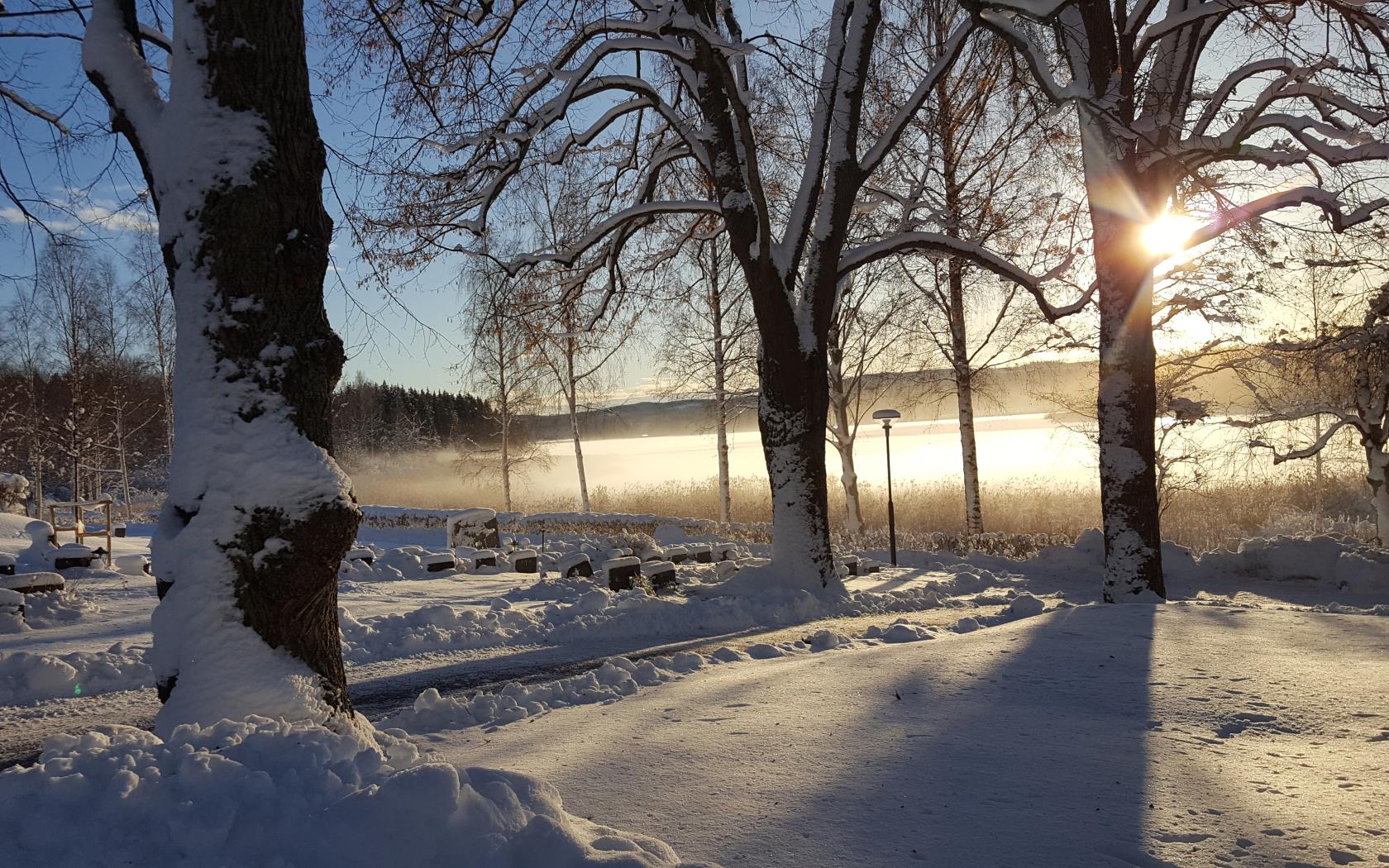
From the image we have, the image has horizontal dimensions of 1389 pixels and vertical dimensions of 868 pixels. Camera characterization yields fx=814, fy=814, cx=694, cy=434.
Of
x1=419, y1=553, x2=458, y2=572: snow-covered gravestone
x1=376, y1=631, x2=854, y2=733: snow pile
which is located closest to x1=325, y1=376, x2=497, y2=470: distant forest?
x1=419, y1=553, x2=458, y2=572: snow-covered gravestone

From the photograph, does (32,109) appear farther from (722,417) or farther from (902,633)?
(722,417)

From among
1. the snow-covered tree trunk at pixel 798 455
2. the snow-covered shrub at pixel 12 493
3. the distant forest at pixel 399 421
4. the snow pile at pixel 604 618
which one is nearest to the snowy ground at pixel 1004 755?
the snow pile at pixel 604 618

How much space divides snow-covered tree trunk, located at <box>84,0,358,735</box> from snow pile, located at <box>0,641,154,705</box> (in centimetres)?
370

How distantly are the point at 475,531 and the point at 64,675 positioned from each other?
1073 cm

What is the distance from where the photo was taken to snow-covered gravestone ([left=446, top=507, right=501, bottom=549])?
1723cm

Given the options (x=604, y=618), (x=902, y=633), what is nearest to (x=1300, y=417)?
(x=902, y=633)

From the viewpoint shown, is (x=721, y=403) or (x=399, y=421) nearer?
(x=721, y=403)

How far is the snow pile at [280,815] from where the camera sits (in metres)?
2.26

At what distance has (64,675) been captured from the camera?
21.5 feet

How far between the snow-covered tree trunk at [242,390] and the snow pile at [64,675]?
12.1 ft

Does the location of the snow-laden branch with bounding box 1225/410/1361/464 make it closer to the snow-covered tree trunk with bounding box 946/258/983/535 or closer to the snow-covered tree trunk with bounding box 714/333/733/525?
the snow-covered tree trunk with bounding box 946/258/983/535

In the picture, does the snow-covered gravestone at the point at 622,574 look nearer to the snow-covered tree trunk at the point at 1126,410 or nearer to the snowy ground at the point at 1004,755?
the snowy ground at the point at 1004,755

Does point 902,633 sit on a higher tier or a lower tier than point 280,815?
lower

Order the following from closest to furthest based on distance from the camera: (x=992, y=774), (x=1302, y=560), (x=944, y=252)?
1. (x=992, y=774)
2. (x=944, y=252)
3. (x=1302, y=560)
